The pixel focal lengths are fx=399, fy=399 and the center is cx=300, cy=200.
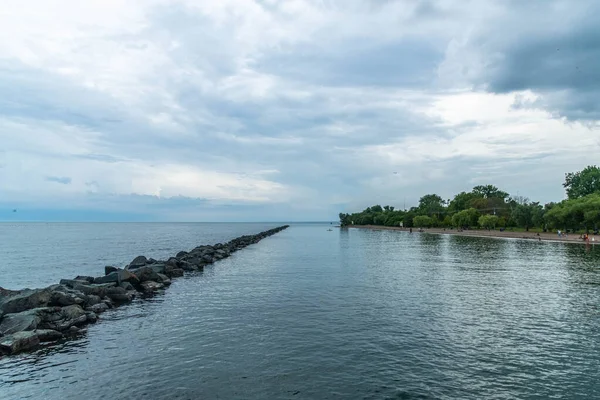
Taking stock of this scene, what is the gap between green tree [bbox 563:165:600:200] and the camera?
13475 centimetres

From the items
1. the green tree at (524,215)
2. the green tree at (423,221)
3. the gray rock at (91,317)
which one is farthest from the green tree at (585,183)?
the gray rock at (91,317)

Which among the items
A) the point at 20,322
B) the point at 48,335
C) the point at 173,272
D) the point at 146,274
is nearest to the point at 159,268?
the point at 173,272

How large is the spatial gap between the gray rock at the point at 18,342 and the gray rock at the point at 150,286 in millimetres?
13579

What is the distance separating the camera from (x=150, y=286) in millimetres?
32688

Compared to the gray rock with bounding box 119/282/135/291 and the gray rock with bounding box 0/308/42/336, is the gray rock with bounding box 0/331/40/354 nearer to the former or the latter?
the gray rock with bounding box 0/308/42/336

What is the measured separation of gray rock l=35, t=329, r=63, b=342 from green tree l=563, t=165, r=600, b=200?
152 meters

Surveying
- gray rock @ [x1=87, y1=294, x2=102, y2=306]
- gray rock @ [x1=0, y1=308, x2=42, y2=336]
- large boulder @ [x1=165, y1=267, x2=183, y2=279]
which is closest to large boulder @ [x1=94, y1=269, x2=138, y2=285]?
gray rock @ [x1=87, y1=294, x2=102, y2=306]

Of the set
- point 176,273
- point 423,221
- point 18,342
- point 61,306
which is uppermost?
point 423,221

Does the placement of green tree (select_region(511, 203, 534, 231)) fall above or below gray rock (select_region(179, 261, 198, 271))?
above

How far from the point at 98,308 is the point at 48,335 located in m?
5.81

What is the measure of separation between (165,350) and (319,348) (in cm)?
661

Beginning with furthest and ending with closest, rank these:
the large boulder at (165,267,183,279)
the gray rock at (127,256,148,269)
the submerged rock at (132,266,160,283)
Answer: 1. the gray rock at (127,256,148,269)
2. the large boulder at (165,267,183,279)
3. the submerged rock at (132,266,160,283)

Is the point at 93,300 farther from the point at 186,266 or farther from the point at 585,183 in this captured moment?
the point at 585,183

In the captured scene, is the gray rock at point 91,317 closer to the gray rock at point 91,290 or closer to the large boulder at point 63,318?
the large boulder at point 63,318
